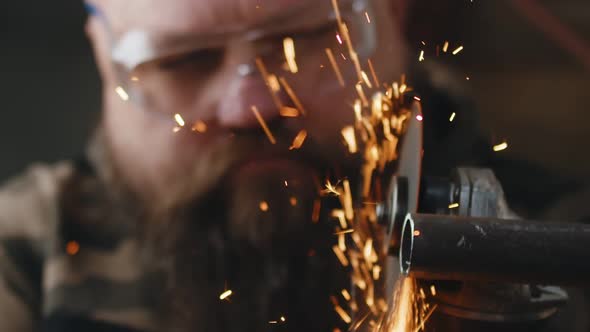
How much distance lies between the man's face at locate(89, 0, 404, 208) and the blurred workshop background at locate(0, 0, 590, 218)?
0.17 metres

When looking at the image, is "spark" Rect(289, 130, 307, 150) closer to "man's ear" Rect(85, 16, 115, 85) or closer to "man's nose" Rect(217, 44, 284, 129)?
"man's nose" Rect(217, 44, 284, 129)

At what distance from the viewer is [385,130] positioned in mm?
961

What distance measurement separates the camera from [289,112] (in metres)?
1.16

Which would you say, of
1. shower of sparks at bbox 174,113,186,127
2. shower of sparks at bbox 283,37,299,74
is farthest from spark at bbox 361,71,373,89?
shower of sparks at bbox 174,113,186,127

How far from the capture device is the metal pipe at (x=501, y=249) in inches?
20.4

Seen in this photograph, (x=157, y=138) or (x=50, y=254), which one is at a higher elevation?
(x=157, y=138)

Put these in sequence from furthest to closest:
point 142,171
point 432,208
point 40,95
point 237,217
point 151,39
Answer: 1. point 40,95
2. point 142,171
3. point 237,217
4. point 151,39
5. point 432,208

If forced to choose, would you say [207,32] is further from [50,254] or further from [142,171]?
[50,254]

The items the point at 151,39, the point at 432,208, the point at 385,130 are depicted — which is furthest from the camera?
the point at 151,39

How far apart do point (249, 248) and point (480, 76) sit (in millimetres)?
1448

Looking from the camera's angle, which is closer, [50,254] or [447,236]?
[447,236]

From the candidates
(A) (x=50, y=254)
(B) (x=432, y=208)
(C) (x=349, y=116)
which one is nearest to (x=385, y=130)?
(C) (x=349, y=116)

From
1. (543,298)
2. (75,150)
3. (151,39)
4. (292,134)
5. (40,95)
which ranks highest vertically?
(40,95)

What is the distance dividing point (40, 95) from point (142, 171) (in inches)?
33.2
